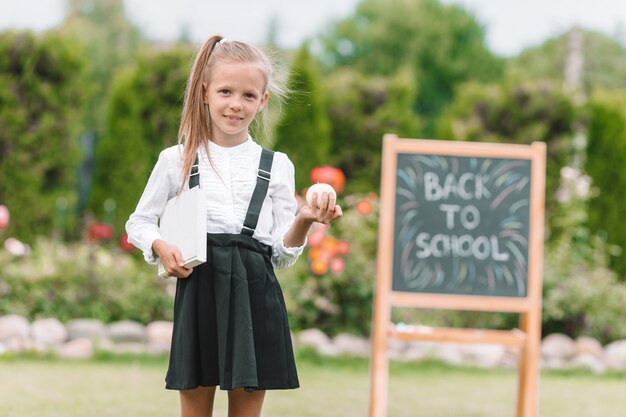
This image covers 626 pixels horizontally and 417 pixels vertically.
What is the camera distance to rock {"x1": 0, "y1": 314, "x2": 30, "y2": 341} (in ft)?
19.9

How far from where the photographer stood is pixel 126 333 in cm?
641

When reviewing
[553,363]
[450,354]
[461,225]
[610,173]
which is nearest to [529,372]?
[461,225]

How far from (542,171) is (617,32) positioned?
1207 inches

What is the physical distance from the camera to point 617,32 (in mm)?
32844

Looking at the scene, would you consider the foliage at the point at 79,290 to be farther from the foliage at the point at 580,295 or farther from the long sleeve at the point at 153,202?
the long sleeve at the point at 153,202

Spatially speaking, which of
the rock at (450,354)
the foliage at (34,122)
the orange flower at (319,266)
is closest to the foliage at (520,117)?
the rock at (450,354)

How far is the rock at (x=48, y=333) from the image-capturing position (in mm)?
6125

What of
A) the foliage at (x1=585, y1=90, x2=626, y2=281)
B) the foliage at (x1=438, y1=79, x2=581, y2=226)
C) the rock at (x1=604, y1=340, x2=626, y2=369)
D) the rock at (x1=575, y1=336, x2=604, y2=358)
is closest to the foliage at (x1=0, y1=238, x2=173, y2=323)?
the rock at (x1=575, y1=336, x2=604, y2=358)

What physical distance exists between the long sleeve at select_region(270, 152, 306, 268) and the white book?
25 cm

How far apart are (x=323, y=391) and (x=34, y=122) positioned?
4230mm

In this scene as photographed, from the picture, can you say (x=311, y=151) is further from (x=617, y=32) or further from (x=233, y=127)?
(x=617, y=32)

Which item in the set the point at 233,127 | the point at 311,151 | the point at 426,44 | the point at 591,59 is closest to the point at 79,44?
the point at 311,151

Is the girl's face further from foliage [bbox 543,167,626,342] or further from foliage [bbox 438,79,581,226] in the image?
foliage [bbox 438,79,581,226]

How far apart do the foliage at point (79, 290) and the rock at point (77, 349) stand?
57cm
